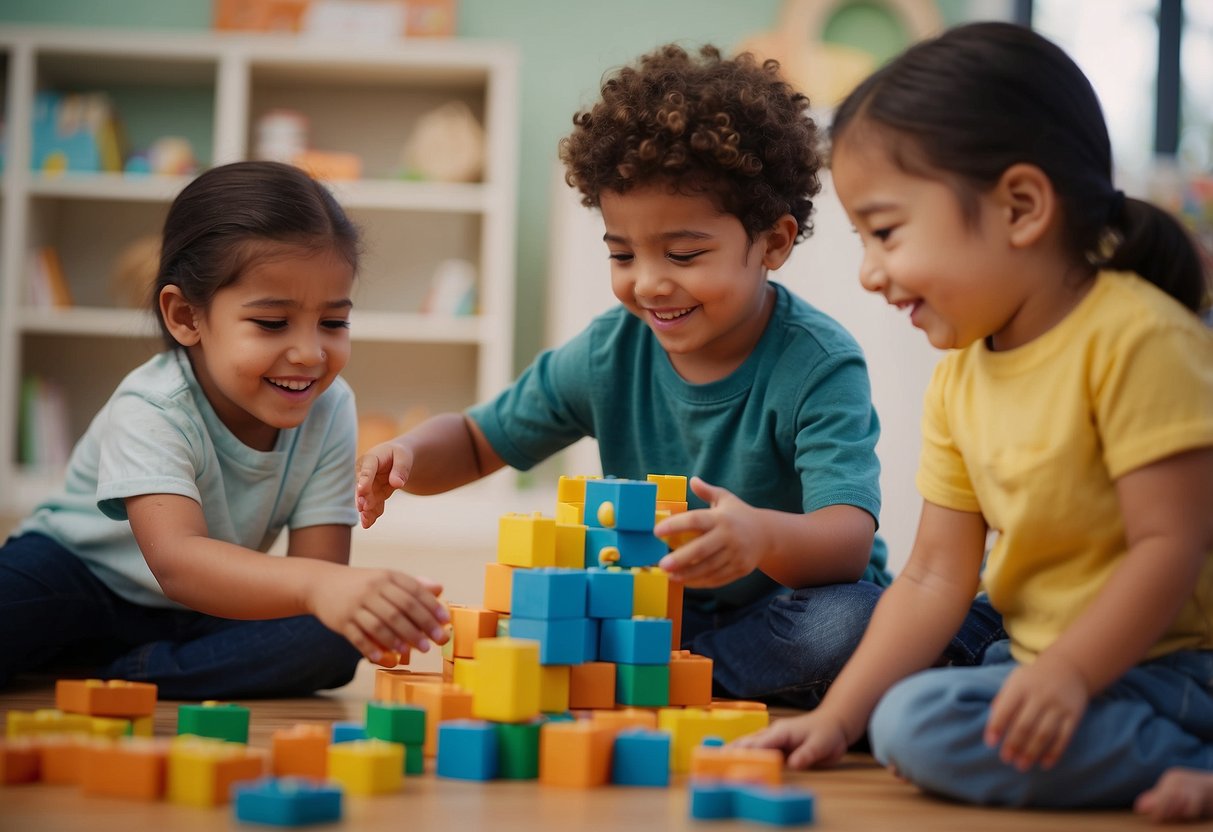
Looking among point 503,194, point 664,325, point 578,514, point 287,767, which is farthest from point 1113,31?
point 287,767

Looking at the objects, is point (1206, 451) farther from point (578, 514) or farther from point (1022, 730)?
point (578, 514)

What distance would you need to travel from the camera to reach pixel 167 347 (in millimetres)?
1665

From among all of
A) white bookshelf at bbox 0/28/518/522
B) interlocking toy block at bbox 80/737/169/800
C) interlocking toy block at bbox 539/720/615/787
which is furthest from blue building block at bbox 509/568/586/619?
white bookshelf at bbox 0/28/518/522

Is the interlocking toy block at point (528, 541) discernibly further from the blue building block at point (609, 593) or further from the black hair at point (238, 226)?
the black hair at point (238, 226)

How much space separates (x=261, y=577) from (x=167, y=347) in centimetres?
50

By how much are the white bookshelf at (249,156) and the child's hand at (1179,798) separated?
125 inches

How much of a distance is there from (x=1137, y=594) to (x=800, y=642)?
53cm

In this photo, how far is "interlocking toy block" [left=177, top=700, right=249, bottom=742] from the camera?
3.82 ft

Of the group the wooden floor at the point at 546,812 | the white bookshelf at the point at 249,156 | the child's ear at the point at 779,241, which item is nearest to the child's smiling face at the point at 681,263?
the child's ear at the point at 779,241

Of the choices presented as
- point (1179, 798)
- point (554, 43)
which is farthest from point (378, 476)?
point (554, 43)

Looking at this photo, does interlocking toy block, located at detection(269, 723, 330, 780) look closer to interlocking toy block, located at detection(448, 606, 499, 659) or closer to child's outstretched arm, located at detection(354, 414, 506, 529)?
interlocking toy block, located at detection(448, 606, 499, 659)

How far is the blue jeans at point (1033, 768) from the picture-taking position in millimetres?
1038

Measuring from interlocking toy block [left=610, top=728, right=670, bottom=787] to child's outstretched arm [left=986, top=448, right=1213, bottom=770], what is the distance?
0.86 ft

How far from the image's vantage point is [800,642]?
1.50 meters
